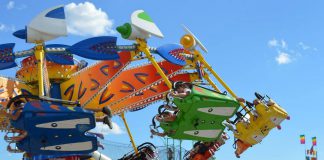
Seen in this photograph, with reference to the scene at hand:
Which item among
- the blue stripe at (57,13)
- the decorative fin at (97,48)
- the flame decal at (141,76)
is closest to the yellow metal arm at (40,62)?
the blue stripe at (57,13)

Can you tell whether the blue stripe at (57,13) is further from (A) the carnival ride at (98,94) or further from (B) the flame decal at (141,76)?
(B) the flame decal at (141,76)

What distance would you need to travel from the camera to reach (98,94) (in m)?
24.6

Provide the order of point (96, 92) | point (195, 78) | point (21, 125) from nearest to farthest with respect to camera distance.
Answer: point (21, 125) < point (96, 92) < point (195, 78)

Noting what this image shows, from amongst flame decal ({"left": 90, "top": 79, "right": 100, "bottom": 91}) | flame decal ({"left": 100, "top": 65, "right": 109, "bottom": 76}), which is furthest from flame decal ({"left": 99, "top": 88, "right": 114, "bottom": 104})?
flame decal ({"left": 100, "top": 65, "right": 109, "bottom": 76})

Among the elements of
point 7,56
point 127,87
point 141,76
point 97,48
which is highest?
point 141,76

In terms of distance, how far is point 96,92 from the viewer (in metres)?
23.0

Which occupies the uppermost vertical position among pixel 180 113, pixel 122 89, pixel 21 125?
pixel 122 89

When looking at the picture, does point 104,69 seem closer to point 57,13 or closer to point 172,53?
point 172,53

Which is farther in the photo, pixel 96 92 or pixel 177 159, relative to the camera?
pixel 177 159

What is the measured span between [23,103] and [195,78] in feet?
40.5

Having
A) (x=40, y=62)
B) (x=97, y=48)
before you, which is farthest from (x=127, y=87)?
(x=40, y=62)

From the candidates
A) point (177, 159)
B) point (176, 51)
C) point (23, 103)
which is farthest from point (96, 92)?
point (23, 103)

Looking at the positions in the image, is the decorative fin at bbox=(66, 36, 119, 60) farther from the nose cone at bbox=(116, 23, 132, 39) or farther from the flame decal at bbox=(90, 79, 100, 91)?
the flame decal at bbox=(90, 79, 100, 91)

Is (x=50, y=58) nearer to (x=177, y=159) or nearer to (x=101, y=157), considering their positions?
(x=101, y=157)
